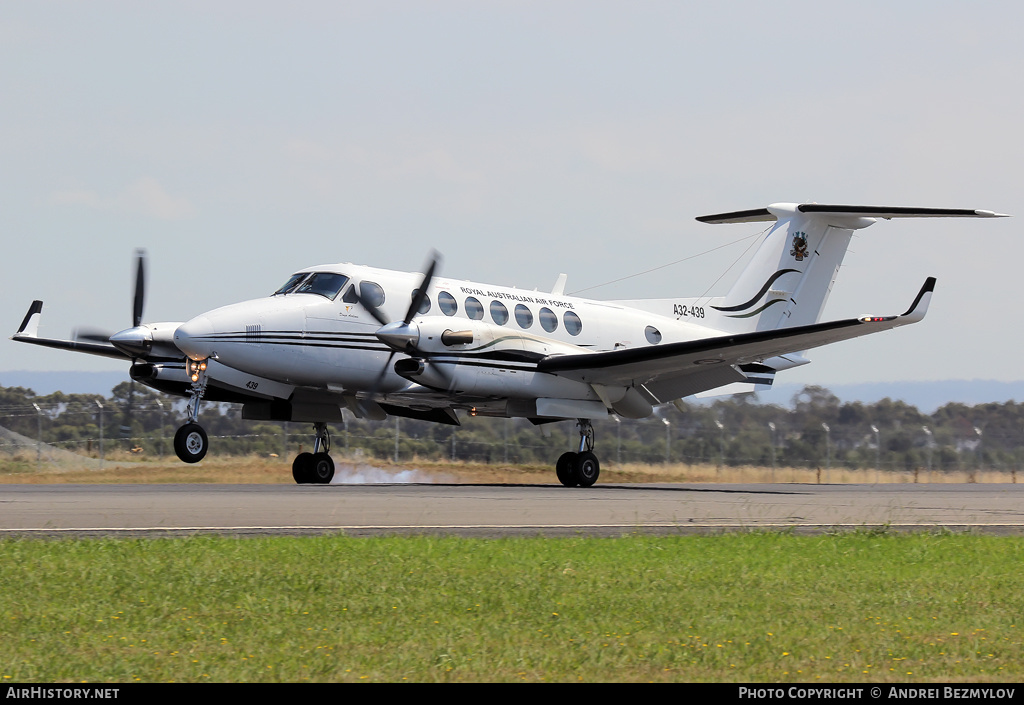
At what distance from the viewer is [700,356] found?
23812 millimetres

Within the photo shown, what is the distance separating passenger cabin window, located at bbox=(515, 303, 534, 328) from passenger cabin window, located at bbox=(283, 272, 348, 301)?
398 cm

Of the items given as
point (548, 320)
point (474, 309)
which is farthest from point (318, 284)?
point (548, 320)

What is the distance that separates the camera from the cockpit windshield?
23.0 meters

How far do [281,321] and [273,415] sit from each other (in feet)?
9.74

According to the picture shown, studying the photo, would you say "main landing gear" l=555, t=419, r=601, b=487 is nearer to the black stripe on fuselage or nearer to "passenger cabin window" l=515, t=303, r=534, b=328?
"passenger cabin window" l=515, t=303, r=534, b=328

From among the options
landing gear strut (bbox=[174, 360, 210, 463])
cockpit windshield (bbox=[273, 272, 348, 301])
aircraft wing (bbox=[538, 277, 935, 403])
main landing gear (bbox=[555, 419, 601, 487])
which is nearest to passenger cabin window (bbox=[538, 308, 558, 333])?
aircraft wing (bbox=[538, 277, 935, 403])

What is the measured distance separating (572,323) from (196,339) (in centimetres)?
867

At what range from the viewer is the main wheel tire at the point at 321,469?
24.5 meters

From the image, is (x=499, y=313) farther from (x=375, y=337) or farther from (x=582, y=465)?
(x=582, y=465)

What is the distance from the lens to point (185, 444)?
832 inches

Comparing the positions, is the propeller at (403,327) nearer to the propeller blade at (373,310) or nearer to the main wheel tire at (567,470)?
the propeller blade at (373,310)

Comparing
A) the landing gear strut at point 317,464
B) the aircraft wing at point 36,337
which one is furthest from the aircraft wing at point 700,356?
the aircraft wing at point 36,337
